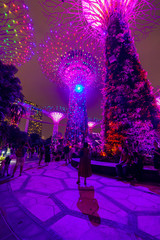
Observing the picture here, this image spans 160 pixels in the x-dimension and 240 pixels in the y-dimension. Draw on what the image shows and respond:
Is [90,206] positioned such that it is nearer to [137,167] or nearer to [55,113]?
[137,167]

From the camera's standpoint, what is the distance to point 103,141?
20.6 feet

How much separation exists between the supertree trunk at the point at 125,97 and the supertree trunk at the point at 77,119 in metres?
8.08

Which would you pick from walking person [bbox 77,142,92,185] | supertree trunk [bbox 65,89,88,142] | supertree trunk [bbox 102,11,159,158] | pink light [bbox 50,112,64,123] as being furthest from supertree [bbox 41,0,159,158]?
pink light [bbox 50,112,64,123]

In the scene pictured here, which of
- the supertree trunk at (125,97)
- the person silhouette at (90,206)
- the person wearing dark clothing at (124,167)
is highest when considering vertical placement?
the supertree trunk at (125,97)

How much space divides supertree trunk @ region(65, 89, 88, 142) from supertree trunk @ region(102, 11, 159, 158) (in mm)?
8083

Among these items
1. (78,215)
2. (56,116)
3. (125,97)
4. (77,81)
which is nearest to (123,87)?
(125,97)

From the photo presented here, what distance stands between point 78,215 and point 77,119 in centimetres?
1307

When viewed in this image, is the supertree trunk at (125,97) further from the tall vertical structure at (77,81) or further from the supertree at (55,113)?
the supertree at (55,113)

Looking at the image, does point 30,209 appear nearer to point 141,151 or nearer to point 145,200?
point 145,200

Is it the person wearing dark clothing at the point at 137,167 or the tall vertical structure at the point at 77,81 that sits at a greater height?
the tall vertical structure at the point at 77,81

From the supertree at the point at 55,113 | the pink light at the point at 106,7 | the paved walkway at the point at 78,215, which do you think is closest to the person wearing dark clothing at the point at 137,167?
the paved walkway at the point at 78,215

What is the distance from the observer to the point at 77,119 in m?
14.9

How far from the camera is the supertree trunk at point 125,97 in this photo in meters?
5.03

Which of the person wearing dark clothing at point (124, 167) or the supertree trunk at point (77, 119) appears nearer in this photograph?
the person wearing dark clothing at point (124, 167)
